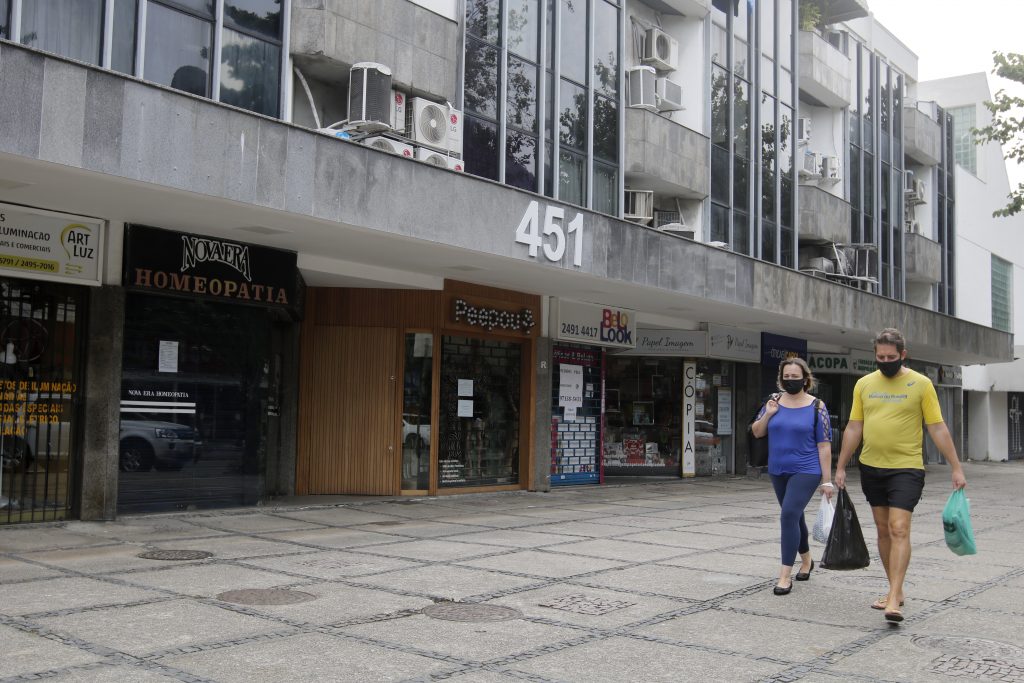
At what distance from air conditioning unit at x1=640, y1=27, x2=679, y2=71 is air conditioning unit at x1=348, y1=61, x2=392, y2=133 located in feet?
26.3

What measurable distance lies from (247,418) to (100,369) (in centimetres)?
207

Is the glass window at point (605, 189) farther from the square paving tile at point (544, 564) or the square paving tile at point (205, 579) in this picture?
the square paving tile at point (205, 579)

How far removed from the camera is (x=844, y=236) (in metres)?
25.1

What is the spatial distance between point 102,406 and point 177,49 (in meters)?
3.83


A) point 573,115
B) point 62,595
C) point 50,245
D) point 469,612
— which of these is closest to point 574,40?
point 573,115

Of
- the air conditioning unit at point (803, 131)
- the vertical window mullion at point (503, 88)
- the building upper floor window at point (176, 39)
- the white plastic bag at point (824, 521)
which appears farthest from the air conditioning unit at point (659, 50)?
the white plastic bag at point (824, 521)

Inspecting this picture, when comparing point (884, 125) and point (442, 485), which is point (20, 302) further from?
point (884, 125)

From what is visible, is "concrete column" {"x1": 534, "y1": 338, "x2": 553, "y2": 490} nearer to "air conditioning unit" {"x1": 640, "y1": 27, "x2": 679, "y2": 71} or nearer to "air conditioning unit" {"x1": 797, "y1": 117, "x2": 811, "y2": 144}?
"air conditioning unit" {"x1": 640, "y1": 27, "x2": 679, "y2": 71}

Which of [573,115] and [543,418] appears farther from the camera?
[543,418]

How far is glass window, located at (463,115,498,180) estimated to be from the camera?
14430mm

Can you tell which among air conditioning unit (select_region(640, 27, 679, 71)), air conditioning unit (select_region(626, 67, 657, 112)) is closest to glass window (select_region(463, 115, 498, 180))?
air conditioning unit (select_region(626, 67, 657, 112))

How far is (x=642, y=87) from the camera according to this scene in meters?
18.5

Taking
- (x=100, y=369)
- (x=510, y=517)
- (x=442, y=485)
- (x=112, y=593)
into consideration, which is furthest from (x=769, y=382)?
(x=112, y=593)

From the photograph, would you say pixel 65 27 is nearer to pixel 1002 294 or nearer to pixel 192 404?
pixel 192 404
